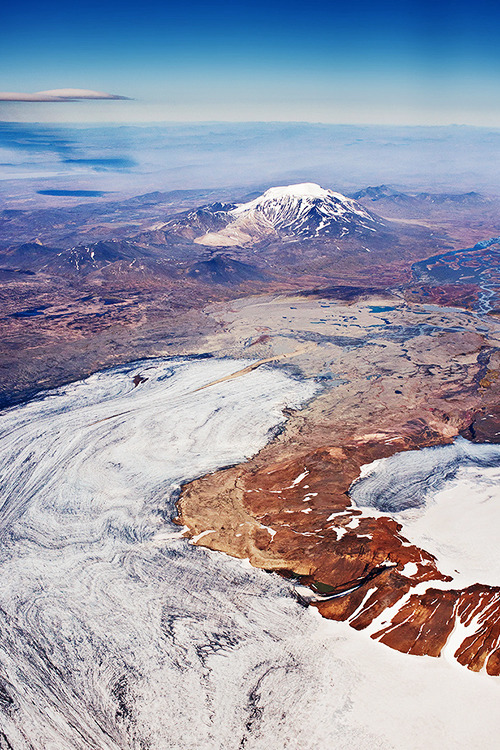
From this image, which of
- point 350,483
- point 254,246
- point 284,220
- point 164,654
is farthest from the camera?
point 284,220

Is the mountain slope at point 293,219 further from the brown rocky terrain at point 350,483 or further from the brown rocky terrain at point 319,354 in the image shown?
the brown rocky terrain at point 350,483

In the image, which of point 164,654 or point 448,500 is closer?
point 164,654

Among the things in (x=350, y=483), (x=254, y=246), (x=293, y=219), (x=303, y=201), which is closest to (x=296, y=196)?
(x=303, y=201)

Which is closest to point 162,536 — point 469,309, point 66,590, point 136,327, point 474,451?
point 66,590

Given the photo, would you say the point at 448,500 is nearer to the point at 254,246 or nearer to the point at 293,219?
the point at 254,246

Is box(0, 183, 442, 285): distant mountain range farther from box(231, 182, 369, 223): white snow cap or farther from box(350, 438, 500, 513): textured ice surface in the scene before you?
box(350, 438, 500, 513): textured ice surface

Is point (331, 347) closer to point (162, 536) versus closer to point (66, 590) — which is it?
point (162, 536)

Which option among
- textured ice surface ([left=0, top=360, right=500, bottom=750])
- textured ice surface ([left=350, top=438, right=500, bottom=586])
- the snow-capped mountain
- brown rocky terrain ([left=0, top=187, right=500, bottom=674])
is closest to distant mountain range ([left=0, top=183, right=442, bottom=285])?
the snow-capped mountain

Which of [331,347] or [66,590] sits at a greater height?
[331,347]

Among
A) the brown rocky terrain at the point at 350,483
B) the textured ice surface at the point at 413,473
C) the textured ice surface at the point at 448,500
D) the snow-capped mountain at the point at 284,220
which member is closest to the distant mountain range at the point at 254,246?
the snow-capped mountain at the point at 284,220
